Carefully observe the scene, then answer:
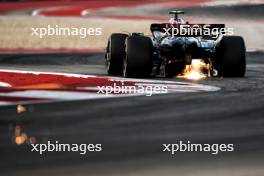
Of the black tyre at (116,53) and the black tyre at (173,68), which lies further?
the black tyre at (116,53)

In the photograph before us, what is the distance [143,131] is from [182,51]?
6854 mm

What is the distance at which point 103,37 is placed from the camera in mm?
33906

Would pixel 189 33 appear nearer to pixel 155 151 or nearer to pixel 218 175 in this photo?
pixel 155 151

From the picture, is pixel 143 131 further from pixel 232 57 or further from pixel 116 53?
pixel 116 53

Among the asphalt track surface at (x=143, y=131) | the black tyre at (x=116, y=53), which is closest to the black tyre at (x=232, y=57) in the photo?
the asphalt track surface at (x=143, y=131)

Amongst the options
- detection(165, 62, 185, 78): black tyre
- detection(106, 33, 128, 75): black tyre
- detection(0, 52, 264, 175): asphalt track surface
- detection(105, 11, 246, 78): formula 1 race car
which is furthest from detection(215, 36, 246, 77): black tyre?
detection(106, 33, 128, 75): black tyre

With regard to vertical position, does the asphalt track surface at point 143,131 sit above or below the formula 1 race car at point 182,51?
below

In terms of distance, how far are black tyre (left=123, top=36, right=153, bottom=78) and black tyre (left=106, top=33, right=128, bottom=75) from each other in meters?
1.04

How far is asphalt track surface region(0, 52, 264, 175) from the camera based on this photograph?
21.9 feet

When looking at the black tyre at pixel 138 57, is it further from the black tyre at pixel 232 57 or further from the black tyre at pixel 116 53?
the black tyre at pixel 232 57

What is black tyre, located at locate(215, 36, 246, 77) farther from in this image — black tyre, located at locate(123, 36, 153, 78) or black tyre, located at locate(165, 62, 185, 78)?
black tyre, located at locate(123, 36, 153, 78)

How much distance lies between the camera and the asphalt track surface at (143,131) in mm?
6676

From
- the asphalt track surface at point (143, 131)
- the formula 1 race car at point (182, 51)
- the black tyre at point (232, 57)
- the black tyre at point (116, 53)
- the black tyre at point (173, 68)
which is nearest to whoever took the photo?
the asphalt track surface at point (143, 131)

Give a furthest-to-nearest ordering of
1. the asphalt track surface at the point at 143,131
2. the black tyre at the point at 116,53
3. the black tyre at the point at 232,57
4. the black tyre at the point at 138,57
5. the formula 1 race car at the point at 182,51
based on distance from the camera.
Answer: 1. the black tyre at the point at 116,53
2. the black tyre at the point at 232,57
3. the formula 1 race car at the point at 182,51
4. the black tyre at the point at 138,57
5. the asphalt track surface at the point at 143,131
